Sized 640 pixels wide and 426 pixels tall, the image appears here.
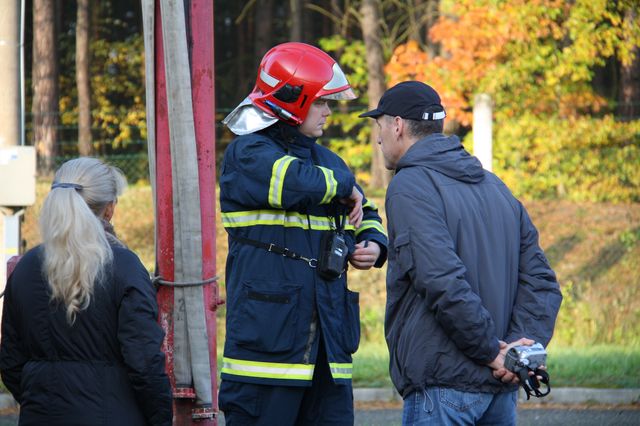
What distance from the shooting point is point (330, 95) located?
445 centimetres

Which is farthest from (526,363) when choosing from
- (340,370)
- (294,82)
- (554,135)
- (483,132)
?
(554,135)

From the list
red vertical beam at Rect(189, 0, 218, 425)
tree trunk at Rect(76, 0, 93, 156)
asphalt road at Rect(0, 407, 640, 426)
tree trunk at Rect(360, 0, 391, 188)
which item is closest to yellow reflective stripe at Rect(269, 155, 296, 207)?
red vertical beam at Rect(189, 0, 218, 425)

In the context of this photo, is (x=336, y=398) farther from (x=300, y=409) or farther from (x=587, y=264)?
(x=587, y=264)

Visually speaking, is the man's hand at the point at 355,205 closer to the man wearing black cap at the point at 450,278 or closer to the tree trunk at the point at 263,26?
the man wearing black cap at the point at 450,278

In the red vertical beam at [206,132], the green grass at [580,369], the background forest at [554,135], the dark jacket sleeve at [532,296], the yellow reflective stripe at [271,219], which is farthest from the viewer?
the background forest at [554,135]

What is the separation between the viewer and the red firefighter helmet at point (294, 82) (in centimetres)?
436

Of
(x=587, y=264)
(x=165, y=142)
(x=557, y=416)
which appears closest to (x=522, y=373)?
(x=165, y=142)

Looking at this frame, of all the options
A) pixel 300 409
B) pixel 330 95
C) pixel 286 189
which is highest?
pixel 330 95

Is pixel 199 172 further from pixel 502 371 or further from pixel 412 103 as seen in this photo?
pixel 502 371

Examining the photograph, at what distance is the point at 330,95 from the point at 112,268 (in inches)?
51.3

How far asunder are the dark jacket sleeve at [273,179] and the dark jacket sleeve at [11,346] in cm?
100

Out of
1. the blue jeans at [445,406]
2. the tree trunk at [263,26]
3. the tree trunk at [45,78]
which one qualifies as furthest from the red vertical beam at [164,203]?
the tree trunk at [263,26]

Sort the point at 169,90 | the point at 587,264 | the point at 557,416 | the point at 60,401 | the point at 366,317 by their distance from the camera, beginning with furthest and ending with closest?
the point at 587,264 < the point at 366,317 < the point at 557,416 < the point at 169,90 < the point at 60,401

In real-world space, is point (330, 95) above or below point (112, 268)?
above
